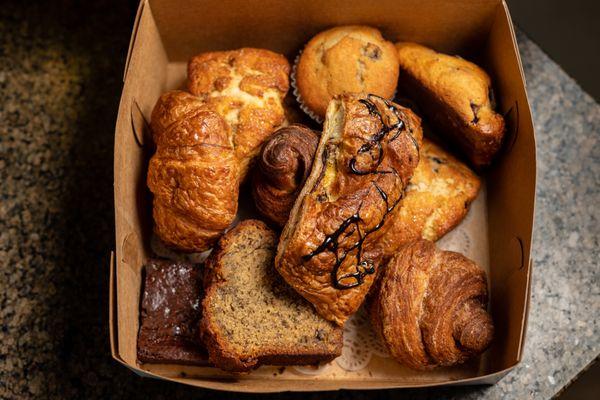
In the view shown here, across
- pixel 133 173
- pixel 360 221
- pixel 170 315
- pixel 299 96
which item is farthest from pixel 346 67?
pixel 170 315

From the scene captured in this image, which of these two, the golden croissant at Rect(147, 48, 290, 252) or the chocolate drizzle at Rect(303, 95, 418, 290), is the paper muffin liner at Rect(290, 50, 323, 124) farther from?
the chocolate drizzle at Rect(303, 95, 418, 290)

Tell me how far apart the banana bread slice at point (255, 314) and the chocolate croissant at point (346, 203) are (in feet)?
0.28

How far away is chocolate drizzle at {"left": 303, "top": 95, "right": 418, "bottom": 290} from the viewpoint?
167cm

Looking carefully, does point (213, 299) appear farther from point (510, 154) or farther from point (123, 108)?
point (510, 154)

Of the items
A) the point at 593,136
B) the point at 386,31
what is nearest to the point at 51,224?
the point at 386,31

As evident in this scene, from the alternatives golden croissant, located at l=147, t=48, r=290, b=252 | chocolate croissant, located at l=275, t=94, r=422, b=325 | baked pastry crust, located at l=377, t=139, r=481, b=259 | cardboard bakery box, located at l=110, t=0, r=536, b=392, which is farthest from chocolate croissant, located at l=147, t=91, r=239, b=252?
baked pastry crust, located at l=377, t=139, r=481, b=259

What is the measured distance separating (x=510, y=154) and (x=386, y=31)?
22.7 inches

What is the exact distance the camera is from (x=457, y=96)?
193cm

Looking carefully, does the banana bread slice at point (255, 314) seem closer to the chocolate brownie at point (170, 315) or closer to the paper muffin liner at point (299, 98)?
the chocolate brownie at point (170, 315)

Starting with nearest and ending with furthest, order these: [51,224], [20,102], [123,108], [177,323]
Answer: [123,108] → [177,323] → [51,224] → [20,102]

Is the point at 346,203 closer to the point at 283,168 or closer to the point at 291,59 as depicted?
the point at 283,168

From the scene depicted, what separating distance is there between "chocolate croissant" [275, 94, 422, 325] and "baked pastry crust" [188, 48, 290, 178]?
0.24m

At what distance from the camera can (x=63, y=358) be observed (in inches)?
79.7

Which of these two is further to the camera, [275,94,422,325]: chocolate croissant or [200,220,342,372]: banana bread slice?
[200,220,342,372]: banana bread slice
